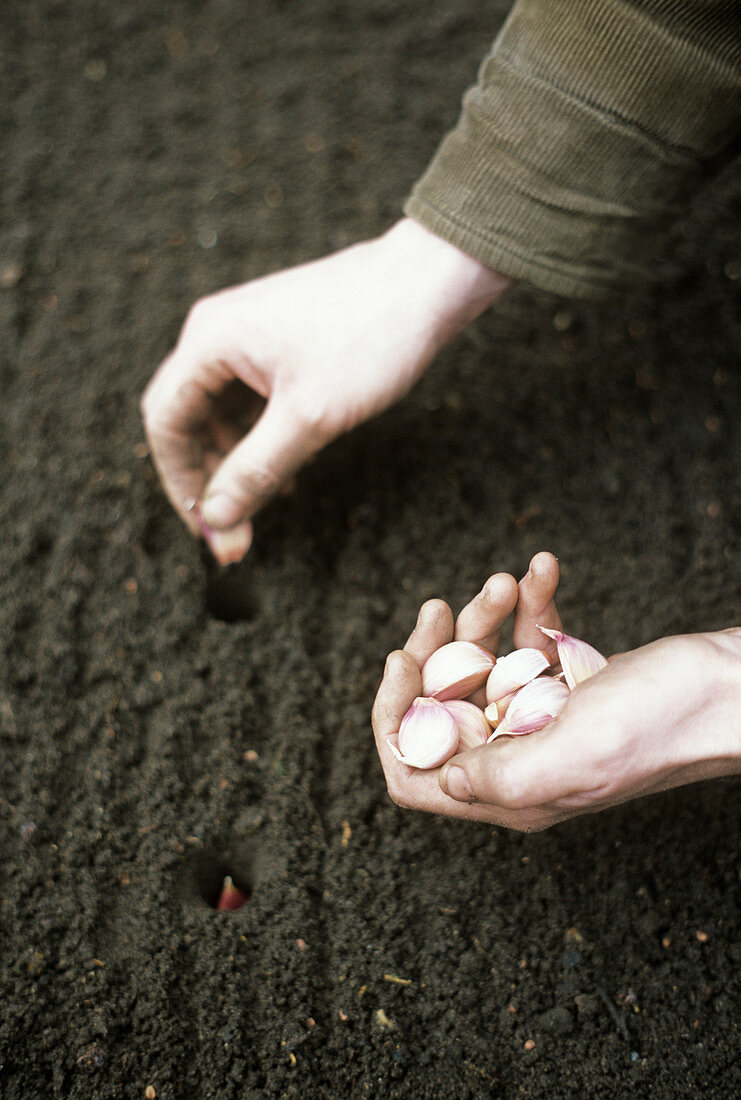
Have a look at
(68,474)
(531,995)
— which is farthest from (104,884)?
(68,474)

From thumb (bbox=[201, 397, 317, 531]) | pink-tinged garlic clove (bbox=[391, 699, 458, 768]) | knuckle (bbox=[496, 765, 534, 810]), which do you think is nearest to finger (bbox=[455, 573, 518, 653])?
pink-tinged garlic clove (bbox=[391, 699, 458, 768])

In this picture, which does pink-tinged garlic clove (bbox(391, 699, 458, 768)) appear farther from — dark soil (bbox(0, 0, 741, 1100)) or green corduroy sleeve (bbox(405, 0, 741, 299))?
green corduroy sleeve (bbox(405, 0, 741, 299))

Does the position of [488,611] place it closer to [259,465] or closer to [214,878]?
[259,465]

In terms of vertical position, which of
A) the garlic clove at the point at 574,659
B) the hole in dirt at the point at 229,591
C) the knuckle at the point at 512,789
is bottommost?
the hole in dirt at the point at 229,591

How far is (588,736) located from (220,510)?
61 cm

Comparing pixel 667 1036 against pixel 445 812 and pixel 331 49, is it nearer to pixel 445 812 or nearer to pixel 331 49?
pixel 445 812

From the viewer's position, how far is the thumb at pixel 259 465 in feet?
3.22

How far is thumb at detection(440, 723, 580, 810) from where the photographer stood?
63cm

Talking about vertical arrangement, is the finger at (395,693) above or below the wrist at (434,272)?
below

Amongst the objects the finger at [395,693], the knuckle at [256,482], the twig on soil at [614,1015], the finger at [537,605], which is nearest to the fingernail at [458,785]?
the finger at [395,693]

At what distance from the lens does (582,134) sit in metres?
0.92

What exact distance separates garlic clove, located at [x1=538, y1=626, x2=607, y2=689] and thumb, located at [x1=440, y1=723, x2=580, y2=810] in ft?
0.49

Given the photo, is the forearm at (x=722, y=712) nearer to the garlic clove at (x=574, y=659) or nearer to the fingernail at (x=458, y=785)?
the garlic clove at (x=574, y=659)

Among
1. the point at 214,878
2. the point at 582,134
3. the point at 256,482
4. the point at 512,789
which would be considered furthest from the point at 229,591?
the point at 582,134
